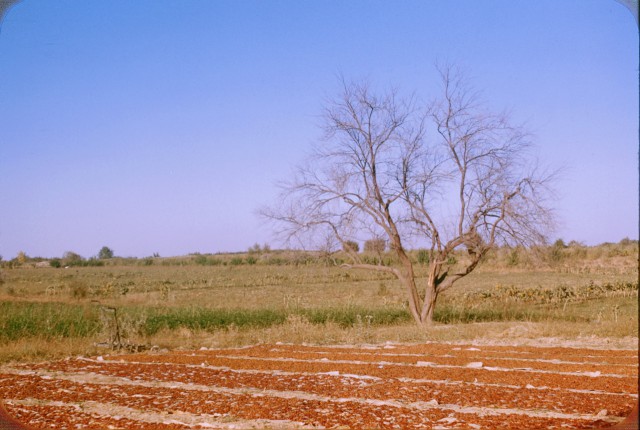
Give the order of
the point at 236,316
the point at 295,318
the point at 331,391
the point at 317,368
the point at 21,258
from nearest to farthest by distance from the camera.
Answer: the point at 331,391
the point at 317,368
the point at 295,318
the point at 236,316
the point at 21,258

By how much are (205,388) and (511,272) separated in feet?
156

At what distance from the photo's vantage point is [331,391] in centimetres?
859

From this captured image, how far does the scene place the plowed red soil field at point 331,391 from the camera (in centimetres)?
676

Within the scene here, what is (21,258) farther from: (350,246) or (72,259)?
(350,246)

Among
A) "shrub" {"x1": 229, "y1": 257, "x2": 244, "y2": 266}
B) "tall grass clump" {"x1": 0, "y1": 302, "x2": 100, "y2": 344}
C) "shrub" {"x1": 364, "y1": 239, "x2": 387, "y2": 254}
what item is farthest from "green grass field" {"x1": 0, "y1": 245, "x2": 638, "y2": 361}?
"shrub" {"x1": 229, "y1": 257, "x2": 244, "y2": 266}

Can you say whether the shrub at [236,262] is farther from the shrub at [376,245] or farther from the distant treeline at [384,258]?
the shrub at [376,245]

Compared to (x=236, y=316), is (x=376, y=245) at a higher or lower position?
higher

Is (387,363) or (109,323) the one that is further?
(109,323)

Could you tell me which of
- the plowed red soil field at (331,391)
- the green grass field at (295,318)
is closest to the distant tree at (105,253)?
the green grass field at (295,318)

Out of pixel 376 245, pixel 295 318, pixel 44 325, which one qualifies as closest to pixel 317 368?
pixel 295 318

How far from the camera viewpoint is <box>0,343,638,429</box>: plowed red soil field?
6.76m

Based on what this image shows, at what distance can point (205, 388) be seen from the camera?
9.15m

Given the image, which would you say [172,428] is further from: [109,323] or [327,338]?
[327,338]

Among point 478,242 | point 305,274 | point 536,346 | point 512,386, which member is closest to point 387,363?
point 512,386
